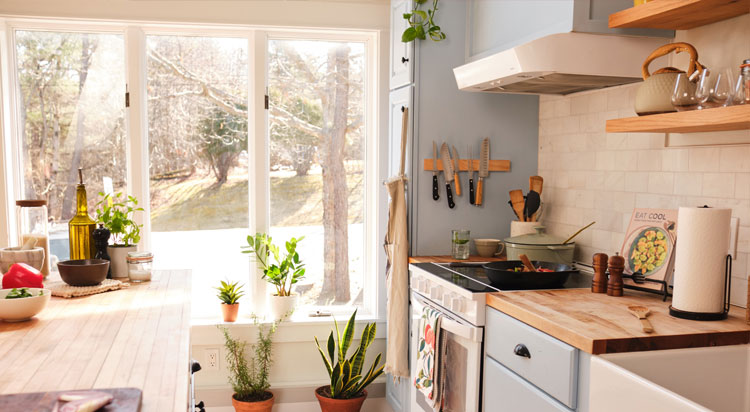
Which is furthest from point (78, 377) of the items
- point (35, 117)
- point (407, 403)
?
point (35, 117)

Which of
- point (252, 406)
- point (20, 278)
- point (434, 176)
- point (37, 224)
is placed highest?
point (434, 176)

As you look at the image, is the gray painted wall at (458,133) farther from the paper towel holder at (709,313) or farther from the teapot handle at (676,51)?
the paper towel holder at (709,313)

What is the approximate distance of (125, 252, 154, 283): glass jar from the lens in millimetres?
2459

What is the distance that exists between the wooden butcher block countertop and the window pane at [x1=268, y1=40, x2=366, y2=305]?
1704 mm

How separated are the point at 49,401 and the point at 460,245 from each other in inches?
90.2

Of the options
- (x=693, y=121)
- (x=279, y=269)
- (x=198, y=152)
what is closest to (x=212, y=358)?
(x=279, y=269)

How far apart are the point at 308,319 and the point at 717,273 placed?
7.87 feet

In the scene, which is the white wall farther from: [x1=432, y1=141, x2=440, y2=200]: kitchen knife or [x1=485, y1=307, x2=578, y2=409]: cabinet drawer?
[x1=485, y1=307, x2=578, y2=409]: cabinet drawer

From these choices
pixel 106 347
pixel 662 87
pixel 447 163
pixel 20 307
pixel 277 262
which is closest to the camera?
pixel 106 347

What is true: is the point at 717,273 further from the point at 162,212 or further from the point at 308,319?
the point at 162,212

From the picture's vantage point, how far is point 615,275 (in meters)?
2.30

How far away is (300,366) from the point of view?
148 inches

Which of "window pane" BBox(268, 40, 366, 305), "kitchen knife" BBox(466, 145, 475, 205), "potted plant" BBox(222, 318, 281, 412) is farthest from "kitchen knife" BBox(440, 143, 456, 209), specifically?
"potted plant" BBox(222, 318, 281, 412)

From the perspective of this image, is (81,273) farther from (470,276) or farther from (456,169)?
(456,169)
